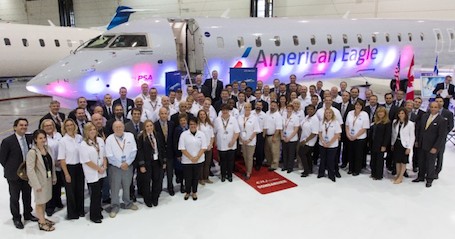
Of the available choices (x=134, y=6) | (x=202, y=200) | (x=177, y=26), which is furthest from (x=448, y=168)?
(x=134, y=6)

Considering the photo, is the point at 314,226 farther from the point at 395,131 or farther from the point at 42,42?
the point at 42,42

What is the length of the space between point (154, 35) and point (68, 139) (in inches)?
239

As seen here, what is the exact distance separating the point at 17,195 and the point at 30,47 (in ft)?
48.9

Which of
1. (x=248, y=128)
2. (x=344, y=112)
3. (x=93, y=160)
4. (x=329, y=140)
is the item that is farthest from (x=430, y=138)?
(x=93, y=160)

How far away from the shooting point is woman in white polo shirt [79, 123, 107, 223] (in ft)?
17.5

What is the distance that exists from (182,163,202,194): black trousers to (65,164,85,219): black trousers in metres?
1.65

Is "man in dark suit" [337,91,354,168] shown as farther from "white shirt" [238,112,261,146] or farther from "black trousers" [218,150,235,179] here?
"black trousers" [218,150,235,179]

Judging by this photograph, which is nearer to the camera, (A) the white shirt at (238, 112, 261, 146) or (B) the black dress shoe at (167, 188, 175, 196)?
(B) the black dress shoe at (167, 188, 175, 196)

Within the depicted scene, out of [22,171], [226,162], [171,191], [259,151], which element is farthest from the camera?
[259,151]

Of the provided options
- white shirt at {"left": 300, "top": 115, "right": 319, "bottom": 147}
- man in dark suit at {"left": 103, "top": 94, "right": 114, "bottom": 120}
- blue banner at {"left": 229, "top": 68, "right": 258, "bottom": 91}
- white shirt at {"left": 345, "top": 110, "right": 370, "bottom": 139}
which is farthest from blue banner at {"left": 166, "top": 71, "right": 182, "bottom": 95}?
white shirt at {"left": 345, "top": 110, "right": 370, "bottom": 139}

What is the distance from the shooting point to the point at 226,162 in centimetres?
723

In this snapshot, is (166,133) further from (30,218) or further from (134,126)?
(30,218)

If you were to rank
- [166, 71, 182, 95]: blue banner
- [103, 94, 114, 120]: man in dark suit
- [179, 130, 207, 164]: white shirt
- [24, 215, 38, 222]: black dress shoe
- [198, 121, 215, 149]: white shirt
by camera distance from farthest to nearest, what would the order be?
[166, 71, 182, 95]: blue banner
[103, 94, 114, 120]: man in dark suit
[198, 121, 215, 149]: white shirt
[179, 130, 207, 164]: white shirt
[24, 215, 38, 222]: black dress shoe

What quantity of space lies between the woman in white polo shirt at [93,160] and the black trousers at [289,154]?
376 cm
